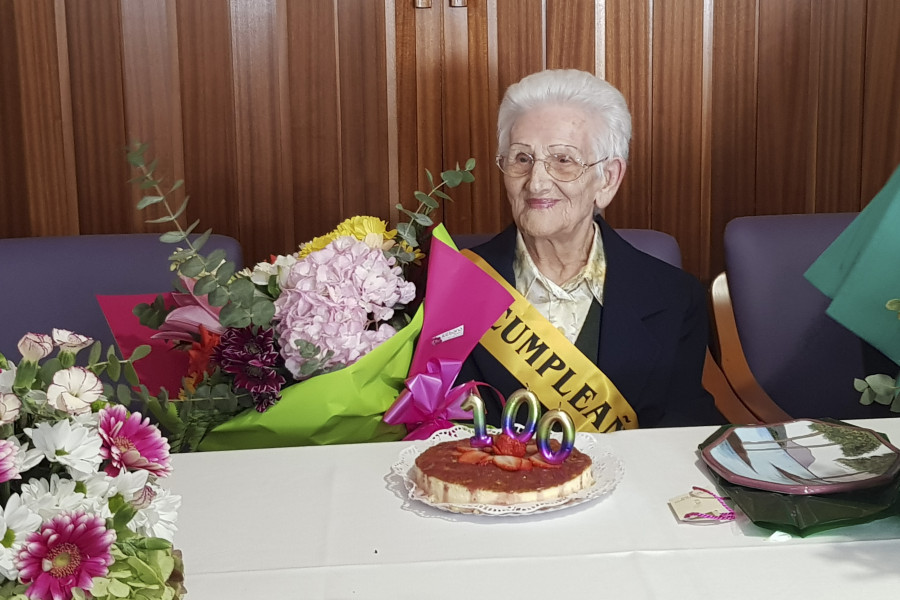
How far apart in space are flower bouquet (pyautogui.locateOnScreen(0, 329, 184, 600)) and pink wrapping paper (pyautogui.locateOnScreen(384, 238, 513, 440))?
0.63 m

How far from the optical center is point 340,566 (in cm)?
96

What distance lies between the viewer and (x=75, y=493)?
664 millimetres

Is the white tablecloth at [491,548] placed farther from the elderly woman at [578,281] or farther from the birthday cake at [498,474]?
the elderly woman at [578,281]

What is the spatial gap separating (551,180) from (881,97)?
1.10 m

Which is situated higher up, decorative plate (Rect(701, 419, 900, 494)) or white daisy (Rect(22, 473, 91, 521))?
white daisy (Rect(22, 473, 91, 521))

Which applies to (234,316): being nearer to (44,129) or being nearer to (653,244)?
Result: (653,244)

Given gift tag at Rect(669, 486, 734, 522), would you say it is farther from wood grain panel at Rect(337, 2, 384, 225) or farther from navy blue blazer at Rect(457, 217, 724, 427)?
wood grain panel at Rect(337, 2, 384, 225)

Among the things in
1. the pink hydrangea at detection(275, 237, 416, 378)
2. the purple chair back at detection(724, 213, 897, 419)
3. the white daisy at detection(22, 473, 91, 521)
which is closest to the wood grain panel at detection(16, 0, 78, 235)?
the pink hydrangea at detection(275, 237, 416, 378)

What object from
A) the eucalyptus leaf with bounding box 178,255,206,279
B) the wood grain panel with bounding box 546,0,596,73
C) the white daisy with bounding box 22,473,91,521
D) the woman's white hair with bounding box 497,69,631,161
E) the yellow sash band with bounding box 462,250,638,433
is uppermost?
the wood grain panel with bounding box 546,0,596,73

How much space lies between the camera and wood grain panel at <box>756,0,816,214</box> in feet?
8.31

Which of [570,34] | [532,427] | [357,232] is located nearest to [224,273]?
[357,232]

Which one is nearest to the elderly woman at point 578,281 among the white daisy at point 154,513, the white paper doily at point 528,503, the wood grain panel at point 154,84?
the white paper doily at point 528,503

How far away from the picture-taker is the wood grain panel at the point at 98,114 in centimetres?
242

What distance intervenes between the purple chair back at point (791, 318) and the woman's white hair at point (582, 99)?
35 cm
